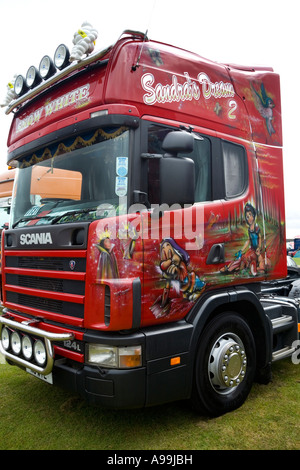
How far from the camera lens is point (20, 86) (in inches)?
153

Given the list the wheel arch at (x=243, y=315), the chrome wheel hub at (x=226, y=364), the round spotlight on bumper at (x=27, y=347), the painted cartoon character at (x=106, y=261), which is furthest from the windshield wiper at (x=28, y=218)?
the chrome wheel hub at (x=226, y=364)

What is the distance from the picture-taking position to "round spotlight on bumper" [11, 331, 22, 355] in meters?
3.45

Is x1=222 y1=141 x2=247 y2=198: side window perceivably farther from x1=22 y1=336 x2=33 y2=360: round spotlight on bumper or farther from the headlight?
x1=22 y1=336 x2=33 y2=360: round spotlight on bumper

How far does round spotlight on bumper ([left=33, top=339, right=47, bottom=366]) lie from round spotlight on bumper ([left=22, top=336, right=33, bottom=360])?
91mm

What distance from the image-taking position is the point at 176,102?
10.8ft

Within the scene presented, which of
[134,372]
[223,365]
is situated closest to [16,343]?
[134,372]

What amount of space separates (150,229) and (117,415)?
187cm

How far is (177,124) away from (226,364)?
7.34ft

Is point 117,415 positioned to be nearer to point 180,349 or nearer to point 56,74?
point 180,349

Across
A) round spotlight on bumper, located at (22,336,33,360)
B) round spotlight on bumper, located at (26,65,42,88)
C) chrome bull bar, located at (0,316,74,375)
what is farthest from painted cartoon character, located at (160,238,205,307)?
A: round spotlight on bumper, located at (26,65,42,88)

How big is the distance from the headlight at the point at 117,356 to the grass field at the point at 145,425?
2.47 ft

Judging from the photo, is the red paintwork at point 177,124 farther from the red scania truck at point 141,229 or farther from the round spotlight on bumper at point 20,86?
the round spotlight on bumper at point 20,86

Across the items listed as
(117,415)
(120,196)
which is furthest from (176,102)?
(117,415)

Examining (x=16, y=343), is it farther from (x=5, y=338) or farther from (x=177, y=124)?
(x=177, y=124)
